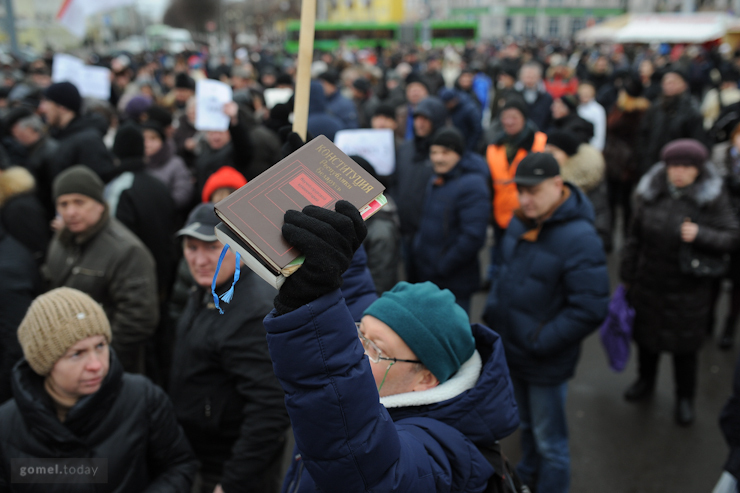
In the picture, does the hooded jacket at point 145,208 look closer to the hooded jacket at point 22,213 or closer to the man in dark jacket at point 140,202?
the man in dark jacket at point 140,202

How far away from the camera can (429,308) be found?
1.68 m

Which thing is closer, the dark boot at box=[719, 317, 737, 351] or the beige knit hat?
the beige knit hat

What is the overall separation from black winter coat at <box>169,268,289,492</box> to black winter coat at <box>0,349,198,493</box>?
0.18 m

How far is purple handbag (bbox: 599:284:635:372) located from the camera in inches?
151

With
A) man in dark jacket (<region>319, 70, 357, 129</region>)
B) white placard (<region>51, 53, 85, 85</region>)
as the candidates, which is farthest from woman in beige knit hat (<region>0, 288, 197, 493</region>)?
white placard (<region>51, 53, 85, 85</region>)

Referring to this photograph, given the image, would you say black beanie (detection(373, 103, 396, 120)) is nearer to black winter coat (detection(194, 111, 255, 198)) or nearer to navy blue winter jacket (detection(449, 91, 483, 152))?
black winter coat (detection(194, 111, 255, 198))

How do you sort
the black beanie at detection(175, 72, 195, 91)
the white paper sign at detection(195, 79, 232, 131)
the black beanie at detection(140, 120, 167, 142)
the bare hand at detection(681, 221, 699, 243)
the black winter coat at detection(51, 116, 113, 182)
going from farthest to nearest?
the black beanie at detection(175, 72, 195, 91), the black beanie at detection(140, 120, 167, 142), the black winter coat at detection(51, 116, 113, 182), the white paper sign at detection(195, 79, 232, 131), the bare hand at detection(681, 221, 699, 243)

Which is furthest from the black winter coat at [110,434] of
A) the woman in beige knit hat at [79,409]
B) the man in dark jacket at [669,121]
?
the man in dark jacket at [669,121]

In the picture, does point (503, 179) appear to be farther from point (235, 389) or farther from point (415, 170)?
point (235, 389)

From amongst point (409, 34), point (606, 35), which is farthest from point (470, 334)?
point (409, 34)

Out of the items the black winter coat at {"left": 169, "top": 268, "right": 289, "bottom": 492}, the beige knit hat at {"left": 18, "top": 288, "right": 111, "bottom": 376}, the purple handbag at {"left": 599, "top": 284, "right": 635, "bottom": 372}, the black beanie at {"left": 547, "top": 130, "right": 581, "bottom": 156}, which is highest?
the black beanie at {"left": 547, "top": 130, "right": 581, "bottom": 156}

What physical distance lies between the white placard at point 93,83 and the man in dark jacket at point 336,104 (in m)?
2.98

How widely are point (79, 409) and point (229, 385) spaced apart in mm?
611

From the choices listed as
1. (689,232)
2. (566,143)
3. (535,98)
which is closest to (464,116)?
(535,98)
